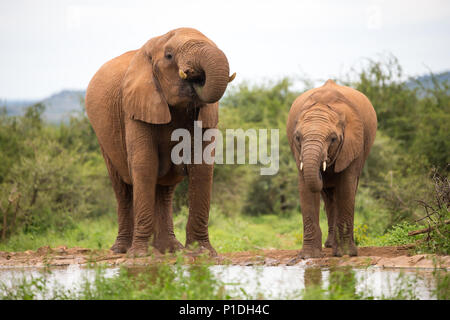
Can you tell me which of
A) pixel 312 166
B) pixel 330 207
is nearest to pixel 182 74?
pixel 312 166

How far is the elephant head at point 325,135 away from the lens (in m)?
8.13

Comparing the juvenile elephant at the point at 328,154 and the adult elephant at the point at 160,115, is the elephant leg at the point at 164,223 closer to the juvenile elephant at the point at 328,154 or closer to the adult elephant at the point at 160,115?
the adult elephant at the point at 160,115

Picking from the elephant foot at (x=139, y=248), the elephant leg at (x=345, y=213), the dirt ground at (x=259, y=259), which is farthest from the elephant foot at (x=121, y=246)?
the elephant leg at (x=345, y=213)

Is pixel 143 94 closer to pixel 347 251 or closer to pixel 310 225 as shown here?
pixel 310 225

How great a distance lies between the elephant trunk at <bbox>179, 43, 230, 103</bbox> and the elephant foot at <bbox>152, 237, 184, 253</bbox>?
2.54 m

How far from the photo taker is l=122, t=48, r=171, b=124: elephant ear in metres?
8.25

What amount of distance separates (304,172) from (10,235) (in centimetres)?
764

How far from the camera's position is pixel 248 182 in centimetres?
2045

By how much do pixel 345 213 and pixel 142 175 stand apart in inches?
103

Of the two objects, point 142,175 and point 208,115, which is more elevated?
point 208,115

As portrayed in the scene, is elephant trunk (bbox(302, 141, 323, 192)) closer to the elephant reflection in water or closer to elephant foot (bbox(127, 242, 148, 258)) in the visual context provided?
the elephant reflection in water

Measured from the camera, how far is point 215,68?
737 cm

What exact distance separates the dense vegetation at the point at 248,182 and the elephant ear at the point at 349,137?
51.1 inches
